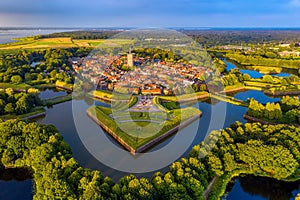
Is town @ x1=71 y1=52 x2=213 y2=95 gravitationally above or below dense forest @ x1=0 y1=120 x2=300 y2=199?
above

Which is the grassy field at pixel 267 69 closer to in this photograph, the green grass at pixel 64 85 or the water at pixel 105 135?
the water at pixel 105 135

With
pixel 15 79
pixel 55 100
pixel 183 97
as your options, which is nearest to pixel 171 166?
pixel 183 97

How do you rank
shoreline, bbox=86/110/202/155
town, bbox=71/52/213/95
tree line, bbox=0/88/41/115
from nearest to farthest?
shoreline, bbox=86/110/202/155 → tree line, bbox=0/88/41/115 → town, bbox=71/52/213/95

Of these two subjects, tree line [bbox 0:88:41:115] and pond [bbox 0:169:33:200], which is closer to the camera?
pond [bbox 0:169:33:200]

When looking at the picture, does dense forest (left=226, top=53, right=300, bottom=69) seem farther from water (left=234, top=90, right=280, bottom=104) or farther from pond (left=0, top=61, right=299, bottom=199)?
pond (left=0, top=61, right=299, bottom=199)

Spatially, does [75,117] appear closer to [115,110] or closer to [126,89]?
[115,110]

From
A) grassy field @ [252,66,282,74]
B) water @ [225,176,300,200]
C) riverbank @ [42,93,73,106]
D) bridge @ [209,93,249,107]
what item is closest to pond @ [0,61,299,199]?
water @ [225,176,300,200]

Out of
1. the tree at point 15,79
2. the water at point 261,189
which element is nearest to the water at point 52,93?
the tree at point 15,79

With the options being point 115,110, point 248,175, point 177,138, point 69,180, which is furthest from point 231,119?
point 69,180
